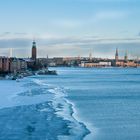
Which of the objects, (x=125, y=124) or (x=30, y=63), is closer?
(x=125, y=124)

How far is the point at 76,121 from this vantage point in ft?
79.4

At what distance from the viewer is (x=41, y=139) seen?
18188 millimetres

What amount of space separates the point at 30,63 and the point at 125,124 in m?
173

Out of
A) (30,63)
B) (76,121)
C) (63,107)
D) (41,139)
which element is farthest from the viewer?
(30,63)

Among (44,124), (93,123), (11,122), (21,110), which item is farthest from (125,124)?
(21,110)

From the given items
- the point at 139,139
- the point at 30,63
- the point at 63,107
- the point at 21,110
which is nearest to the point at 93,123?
the point at 139,139

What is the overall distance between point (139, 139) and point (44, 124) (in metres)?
5.70

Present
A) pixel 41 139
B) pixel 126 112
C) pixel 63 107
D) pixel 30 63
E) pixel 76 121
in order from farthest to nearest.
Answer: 1. pixel 30 63
2. pixel 63 107
3. pixel 126 112
4. pixel 76 121
5. pixel 41 139

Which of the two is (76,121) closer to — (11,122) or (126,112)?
(11,122)

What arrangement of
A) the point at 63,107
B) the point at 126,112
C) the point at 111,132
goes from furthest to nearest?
the point at 63,107
the point at 126,112
the point at 111,132

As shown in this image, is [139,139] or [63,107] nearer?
[139,139]

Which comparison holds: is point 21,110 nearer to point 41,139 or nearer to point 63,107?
point 63,107

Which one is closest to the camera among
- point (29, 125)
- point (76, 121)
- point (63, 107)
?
point (29, 125)

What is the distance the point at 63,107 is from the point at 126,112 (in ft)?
17.5
